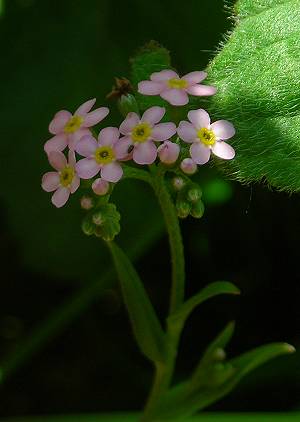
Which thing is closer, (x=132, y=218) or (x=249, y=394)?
(x=249, y=394)

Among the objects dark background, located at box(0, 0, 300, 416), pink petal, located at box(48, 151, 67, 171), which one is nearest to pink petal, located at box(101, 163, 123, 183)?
pink petal, located at box(48, 151, 67, 171)

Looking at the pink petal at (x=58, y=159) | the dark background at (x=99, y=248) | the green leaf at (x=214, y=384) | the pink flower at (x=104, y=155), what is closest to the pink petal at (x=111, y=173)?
the pink flower at (x=104, y=155)

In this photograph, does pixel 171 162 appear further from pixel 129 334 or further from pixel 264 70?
pixel 129 334

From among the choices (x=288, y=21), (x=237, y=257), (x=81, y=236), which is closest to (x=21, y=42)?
(x=81, y=236)

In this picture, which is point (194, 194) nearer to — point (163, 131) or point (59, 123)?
point (163, 131)

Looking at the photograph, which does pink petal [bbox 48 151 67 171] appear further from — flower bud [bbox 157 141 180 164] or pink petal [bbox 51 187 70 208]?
flower bud [bbox 157 141 180 164]

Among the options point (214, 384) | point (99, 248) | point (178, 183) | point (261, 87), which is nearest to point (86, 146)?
point (178, 183)
